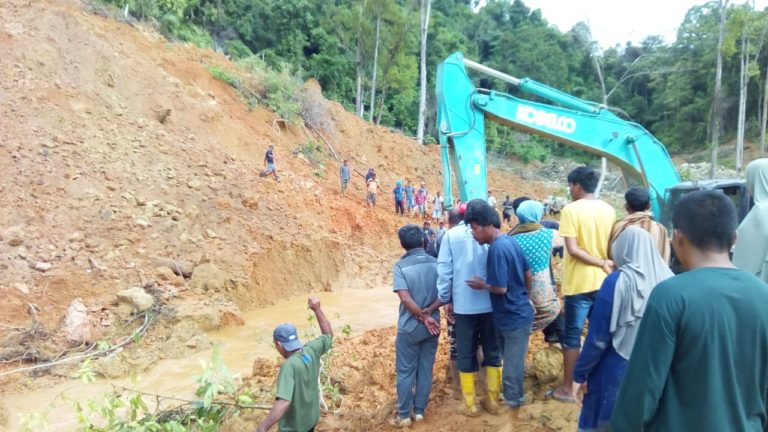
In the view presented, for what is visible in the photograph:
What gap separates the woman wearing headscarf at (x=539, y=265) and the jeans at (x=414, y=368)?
796 mm

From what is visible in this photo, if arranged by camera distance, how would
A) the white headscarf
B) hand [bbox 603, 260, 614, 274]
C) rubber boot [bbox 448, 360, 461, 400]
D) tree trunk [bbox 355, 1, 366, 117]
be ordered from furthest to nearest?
tree trunk [bbox 355, 1, 366, 117], rubber boot [bbox 448, 360, 461, 400], hand [bbox 603, 260, 614, 274], the white headscarf

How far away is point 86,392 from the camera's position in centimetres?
599

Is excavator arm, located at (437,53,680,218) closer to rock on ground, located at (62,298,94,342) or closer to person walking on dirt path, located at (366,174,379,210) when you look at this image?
rock on ground, located at (62,298,94,342)

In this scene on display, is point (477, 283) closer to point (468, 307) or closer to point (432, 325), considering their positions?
point (468, 307)

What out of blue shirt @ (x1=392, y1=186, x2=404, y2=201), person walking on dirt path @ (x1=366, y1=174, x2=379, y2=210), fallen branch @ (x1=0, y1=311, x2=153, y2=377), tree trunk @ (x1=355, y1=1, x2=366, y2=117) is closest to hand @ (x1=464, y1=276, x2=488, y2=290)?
fallen branch @ (x1=0, y1=311, x2=153, y2=377)

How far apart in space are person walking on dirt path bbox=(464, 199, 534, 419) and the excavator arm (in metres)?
2.76

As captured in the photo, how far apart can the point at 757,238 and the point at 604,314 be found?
0.90m

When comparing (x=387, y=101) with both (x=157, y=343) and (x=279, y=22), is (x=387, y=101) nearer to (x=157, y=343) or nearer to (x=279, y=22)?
(x=279, y=22)

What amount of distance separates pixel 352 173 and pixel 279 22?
499 inches

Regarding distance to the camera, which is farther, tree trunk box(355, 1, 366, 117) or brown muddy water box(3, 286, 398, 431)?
tree trunk box(355, 1, 366, 117)

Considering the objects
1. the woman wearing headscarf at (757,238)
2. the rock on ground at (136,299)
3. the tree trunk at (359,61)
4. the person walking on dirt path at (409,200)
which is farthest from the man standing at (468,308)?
the tree trunk at (359,61)

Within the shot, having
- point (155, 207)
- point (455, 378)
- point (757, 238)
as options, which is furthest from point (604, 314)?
point (155, 207)

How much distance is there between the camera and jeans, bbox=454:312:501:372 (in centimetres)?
371

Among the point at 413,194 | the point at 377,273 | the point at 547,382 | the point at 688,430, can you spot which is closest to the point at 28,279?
the point at 377,273
